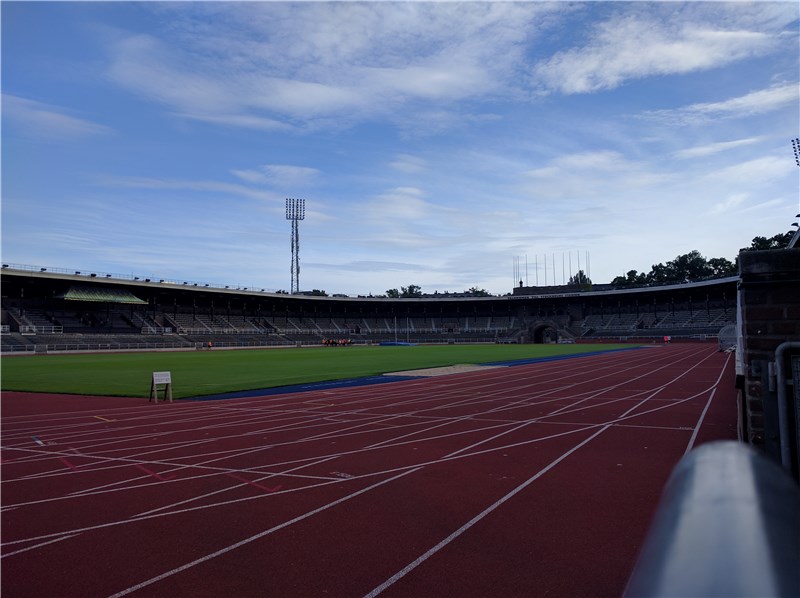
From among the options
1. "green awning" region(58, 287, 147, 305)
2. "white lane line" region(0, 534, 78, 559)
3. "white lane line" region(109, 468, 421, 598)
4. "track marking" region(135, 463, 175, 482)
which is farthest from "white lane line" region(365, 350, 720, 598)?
"green awning" region(58, 287, 147, 305)

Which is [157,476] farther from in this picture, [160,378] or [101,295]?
[101,295]

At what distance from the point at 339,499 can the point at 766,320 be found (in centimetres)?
512

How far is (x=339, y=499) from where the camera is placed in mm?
7098

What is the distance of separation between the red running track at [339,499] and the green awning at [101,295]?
2109 inches

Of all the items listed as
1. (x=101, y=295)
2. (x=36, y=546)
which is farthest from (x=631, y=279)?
(x=36, y=546)

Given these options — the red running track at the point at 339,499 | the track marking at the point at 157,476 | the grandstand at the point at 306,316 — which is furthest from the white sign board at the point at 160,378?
the grandstand at the point at 306,316

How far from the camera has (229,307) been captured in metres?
83.6

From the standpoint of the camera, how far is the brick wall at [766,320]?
14.2 feet

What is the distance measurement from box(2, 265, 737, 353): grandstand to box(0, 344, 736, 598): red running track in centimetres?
4840

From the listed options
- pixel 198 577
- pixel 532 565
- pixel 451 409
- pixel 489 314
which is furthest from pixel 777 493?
pixel 489 314

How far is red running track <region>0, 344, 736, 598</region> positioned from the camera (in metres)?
5.05

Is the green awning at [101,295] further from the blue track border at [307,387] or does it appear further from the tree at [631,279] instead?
the tree at [631,279]

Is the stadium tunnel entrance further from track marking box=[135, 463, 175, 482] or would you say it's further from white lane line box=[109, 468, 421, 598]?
white lane line box=[109, 468, 421, 598]

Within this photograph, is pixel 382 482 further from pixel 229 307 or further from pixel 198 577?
pixel 229 307
